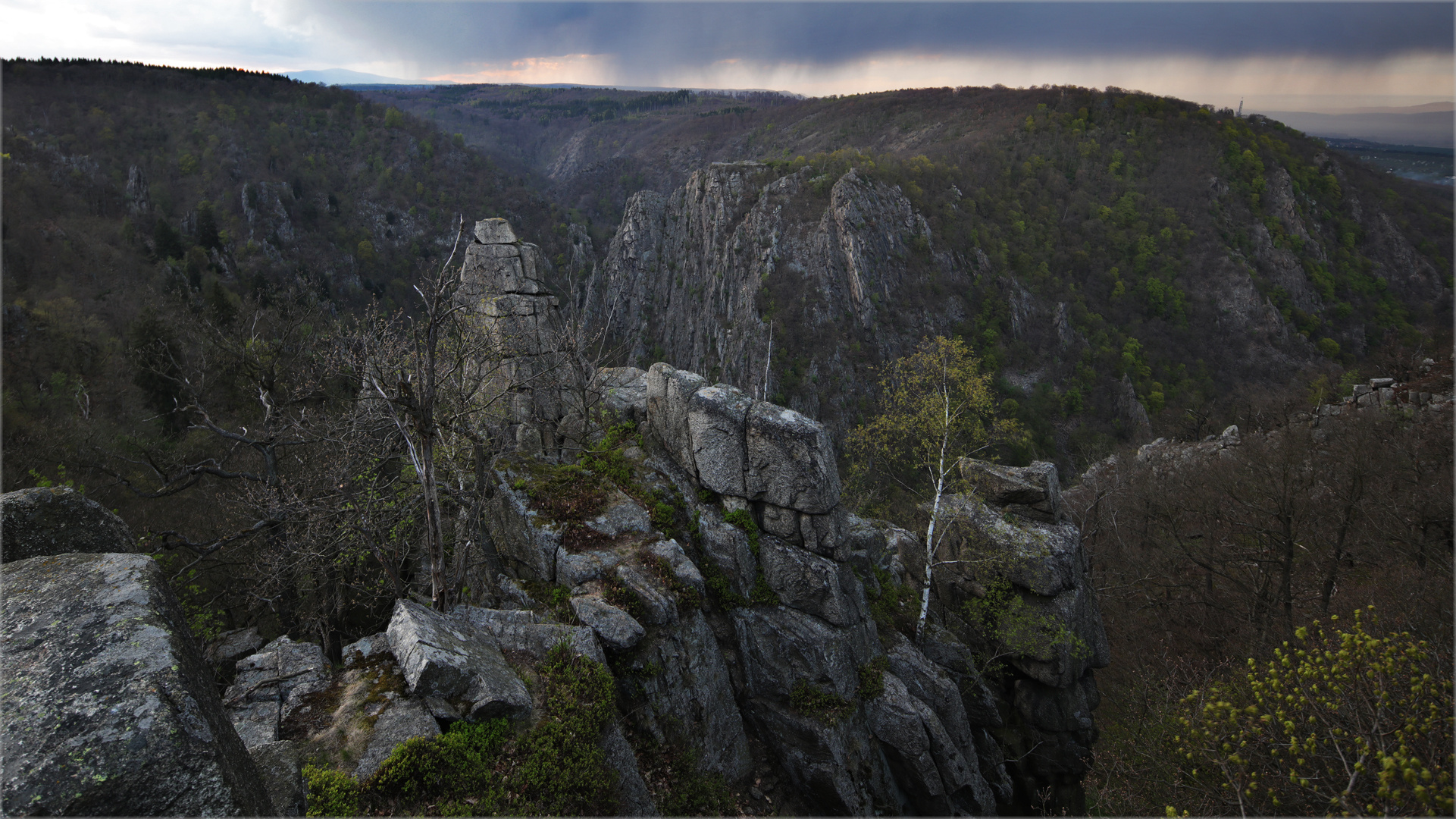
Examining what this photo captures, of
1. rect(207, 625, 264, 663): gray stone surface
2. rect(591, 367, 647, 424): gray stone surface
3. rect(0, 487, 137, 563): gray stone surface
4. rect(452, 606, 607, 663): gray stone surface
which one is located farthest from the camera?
rect(591, 367, 647, 424): gray stone surface

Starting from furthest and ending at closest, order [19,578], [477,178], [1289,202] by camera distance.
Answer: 1. [477,178]
2. [1289,202]
3. [19,578]

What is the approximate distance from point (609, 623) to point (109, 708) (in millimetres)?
7860

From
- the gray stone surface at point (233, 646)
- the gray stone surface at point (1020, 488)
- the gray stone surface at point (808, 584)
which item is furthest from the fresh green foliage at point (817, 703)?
the gray stone surface at point (233, 646)

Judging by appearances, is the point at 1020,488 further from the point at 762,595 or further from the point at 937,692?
the point at 762,595

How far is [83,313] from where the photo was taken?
1623 inches

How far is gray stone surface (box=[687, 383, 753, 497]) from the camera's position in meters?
15.5

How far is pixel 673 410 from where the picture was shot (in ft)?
56.6

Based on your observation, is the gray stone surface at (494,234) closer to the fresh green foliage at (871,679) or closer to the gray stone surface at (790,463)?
the gray stone surface at (790,463)

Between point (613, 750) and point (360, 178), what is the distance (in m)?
156

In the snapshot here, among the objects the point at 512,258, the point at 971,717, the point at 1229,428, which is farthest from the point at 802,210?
the point at 971,717

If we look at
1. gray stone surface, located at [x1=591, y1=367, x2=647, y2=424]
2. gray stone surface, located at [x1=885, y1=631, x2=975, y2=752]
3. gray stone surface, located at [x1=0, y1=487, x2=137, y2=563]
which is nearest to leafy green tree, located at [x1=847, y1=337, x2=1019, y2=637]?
gray stone surface, located at [x1=885, y1=631, x2=975, y2=752]

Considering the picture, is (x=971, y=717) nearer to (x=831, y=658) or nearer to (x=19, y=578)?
(x=831, y=658)

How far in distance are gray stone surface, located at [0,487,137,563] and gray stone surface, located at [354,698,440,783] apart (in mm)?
4392

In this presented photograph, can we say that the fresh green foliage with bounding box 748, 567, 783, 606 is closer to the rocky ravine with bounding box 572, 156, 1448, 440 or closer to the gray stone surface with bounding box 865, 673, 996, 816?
the gray stone surface with bounding box 865, 673, 996, 816
